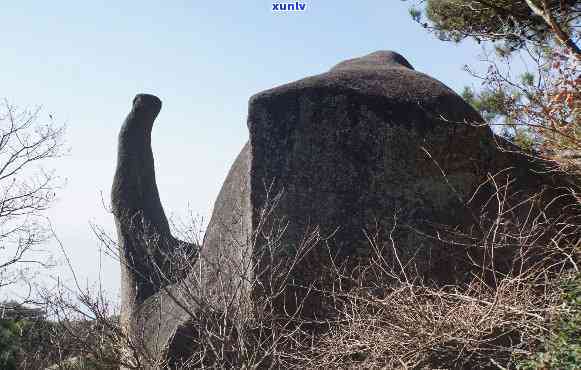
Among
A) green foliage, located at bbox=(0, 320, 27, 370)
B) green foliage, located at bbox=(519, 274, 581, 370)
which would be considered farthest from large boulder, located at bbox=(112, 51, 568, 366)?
green foliage, located at bbox=(0, 320, 27, 370)

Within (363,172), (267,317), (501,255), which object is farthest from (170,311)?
(501,255)

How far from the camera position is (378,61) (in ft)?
26.1

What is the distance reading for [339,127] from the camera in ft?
20.0

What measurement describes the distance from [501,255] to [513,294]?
1.47 meters

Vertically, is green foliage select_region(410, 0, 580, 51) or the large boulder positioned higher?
green foliage select_region(410, 0, 580, 51)

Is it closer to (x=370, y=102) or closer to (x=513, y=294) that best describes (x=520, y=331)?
(x=513, y=294)

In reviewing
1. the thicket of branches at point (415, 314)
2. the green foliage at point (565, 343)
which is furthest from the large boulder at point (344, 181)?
the green foliage at point (565, 343)

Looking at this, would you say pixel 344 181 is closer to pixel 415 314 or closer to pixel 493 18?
pixel 415 314

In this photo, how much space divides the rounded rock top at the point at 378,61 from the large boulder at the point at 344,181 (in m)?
0.69

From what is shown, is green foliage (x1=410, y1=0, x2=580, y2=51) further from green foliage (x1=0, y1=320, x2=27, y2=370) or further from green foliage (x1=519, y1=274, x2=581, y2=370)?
green foliage (x1=0, y1=320, x2=27, y2=370)

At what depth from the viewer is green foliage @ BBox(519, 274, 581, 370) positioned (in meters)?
3.92

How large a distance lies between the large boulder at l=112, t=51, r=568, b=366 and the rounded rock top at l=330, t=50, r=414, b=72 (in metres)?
0.69

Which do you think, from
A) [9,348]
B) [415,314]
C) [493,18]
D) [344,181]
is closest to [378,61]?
[493,18]

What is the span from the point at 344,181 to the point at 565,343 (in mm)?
2430
